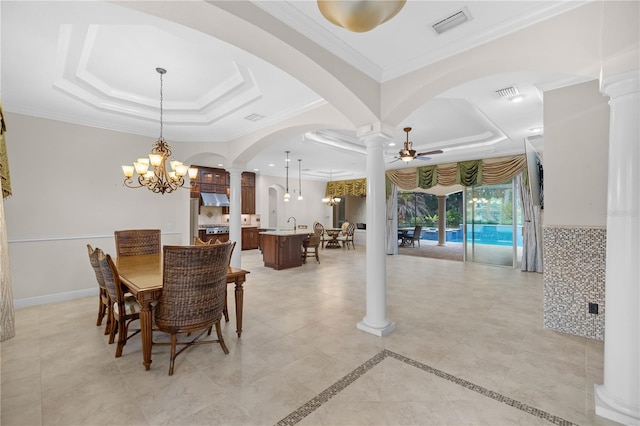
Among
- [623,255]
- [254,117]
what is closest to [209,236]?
[254,117]

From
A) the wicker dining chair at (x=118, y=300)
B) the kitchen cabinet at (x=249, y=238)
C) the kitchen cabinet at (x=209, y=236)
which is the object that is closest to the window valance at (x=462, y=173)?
the kitchen cabinet at (x=249, y=238)

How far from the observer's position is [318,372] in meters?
2.28

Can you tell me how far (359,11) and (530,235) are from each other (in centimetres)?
696

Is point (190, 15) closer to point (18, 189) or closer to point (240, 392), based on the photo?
point (240, 392)

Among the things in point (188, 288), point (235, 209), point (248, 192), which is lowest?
point (188, 288)

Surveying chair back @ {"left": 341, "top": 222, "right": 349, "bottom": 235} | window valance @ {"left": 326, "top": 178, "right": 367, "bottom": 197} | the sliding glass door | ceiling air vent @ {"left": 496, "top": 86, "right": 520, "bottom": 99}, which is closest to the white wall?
ceiling air vent @ {"left": 496, "top": 86, "right": 520, "bottom": 99}

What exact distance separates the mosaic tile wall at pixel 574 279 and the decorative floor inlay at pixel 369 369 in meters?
1.75

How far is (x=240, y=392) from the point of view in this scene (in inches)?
79.6

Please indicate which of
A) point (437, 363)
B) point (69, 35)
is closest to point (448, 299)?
point (437, 363)

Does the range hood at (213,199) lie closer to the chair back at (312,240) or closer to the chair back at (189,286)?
the chair back at (312,240)

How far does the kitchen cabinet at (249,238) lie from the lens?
9516mm

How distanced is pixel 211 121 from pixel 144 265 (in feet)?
8.22

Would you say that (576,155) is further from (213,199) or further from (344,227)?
(213,199)

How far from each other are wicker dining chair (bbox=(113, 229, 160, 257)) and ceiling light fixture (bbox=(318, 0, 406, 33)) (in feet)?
12.9
